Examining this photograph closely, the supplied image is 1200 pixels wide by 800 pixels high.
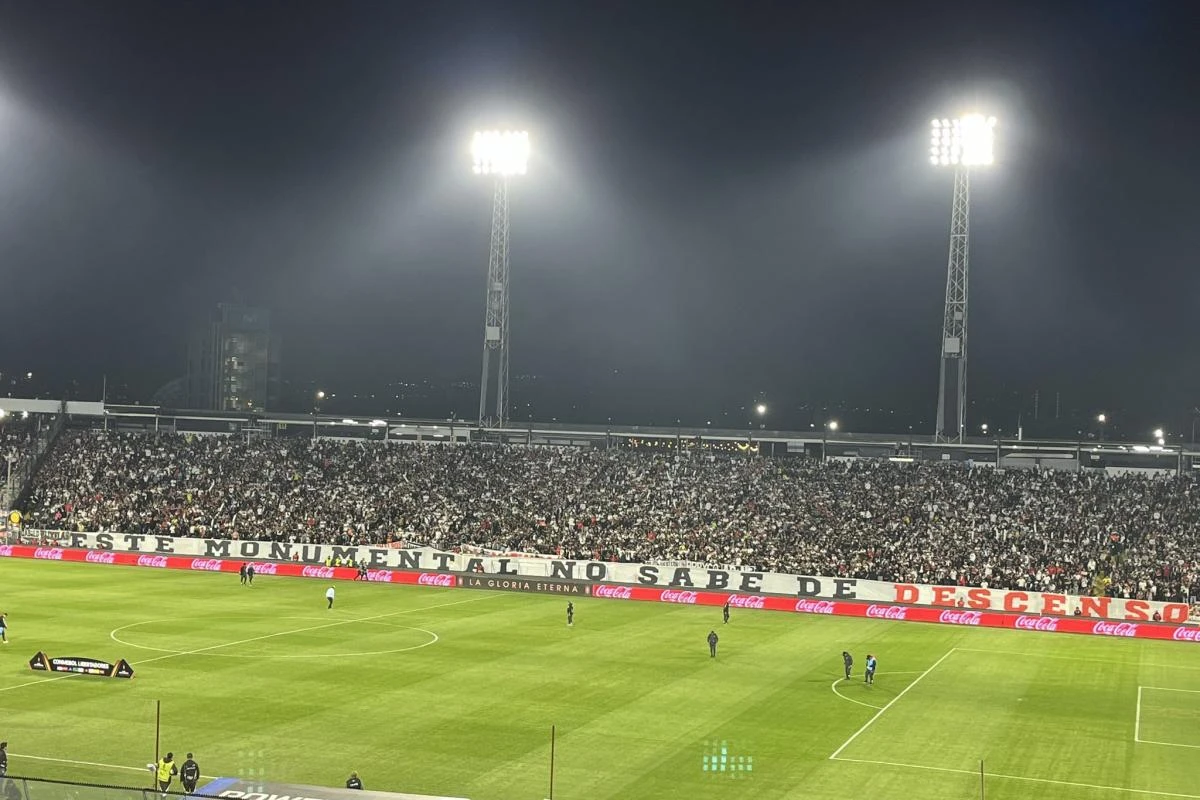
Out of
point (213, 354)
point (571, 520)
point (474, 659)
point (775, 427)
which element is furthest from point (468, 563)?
point (213, 354)

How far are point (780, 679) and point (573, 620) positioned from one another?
657 inches

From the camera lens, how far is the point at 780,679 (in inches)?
1742

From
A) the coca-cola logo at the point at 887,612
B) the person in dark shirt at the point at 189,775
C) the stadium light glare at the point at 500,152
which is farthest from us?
the stadium light glare at the point at 500,152

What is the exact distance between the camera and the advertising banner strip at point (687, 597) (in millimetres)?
60781

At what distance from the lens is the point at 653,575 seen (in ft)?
231

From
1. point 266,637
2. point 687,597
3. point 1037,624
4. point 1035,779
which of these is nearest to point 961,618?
point 1037,624

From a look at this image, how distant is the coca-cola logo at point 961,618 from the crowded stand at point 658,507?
12.4 ft

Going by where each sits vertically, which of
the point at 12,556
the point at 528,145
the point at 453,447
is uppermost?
the point at 528,145

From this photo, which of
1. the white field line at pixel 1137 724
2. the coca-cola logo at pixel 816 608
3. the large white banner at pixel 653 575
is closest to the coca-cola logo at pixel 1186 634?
the large white banner at pixel 653 575

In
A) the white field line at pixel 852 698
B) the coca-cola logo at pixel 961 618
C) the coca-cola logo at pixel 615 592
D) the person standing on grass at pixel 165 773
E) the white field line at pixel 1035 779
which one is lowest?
the coca-cola logo at pixel 615 592

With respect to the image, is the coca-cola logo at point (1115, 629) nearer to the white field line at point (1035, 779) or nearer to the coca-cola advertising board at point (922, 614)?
the coca-cola advertising board at point (922, 614)

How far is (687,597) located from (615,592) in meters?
4.31

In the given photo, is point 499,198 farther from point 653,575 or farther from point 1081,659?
point 1081,659

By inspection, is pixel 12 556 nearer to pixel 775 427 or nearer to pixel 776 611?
pixel 776 611
